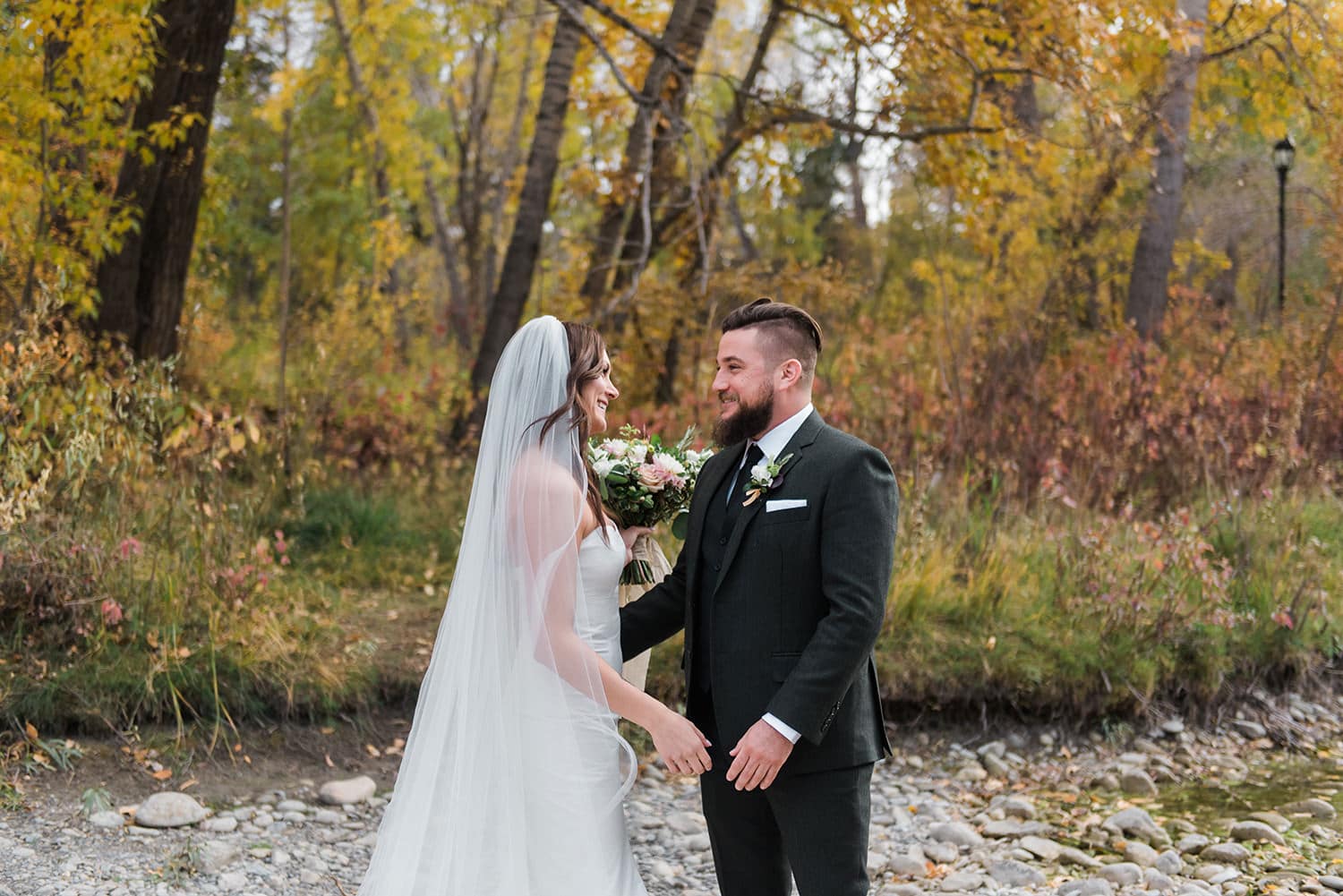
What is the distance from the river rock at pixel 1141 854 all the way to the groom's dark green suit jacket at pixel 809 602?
2.43 m

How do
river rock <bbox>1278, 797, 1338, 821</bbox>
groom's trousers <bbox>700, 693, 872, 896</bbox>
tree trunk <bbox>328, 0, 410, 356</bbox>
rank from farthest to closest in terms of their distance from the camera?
tree trunk <bbox>328, 0, 410, 356</bbox> → river rock <bbox>1278, 797, 1338, 821</bbox> → groom's trousers <bbox>700, 693, 872, 896</bbox>

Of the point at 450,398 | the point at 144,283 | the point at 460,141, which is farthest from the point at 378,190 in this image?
the point at 144,283

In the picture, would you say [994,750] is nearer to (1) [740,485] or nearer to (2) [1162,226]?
(1) [740,485]

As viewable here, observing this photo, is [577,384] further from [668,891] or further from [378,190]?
[378,190]

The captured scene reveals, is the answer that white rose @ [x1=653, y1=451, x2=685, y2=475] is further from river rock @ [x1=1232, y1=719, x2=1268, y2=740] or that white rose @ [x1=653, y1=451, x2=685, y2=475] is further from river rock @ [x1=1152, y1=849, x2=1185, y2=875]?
river rock @ [x1=1232, y1=719, x2=1268, y2=740]

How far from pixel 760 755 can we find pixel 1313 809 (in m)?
4.10

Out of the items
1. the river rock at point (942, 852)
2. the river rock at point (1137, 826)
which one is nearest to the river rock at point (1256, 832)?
the river rock at point (1137, 826)

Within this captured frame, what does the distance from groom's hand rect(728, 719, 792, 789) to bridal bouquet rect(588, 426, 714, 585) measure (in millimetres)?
788

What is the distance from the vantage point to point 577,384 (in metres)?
3.47

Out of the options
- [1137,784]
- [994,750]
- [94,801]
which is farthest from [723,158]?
[94,801]

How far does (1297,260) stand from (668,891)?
70.5ft

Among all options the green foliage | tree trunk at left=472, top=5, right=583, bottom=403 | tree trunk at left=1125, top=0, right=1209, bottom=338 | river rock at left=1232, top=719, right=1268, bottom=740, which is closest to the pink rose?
the green foliage

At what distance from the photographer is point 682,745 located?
3.10 metres

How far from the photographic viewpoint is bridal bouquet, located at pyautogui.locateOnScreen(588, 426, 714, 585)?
3.59 m
